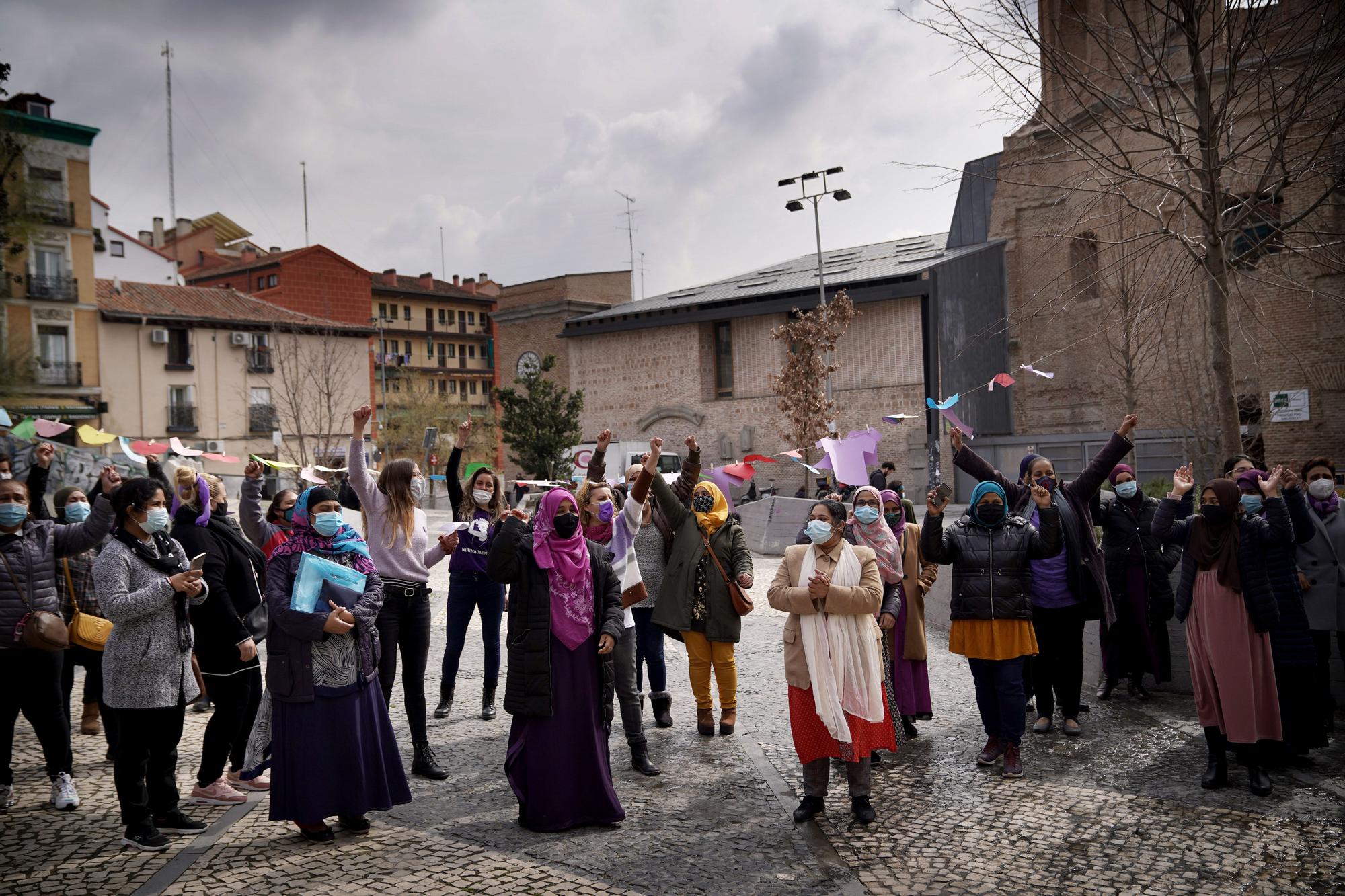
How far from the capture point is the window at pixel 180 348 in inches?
1845

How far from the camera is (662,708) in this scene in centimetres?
802

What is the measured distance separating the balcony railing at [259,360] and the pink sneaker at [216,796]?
150 ft

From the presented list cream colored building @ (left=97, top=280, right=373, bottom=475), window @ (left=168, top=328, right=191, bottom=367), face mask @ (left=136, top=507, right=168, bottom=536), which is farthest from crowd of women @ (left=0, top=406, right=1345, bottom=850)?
window @ (left=168, top=328, right=191, bottom=367)

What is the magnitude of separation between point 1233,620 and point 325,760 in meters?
5.30

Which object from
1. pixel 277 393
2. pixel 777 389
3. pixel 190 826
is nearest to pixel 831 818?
pixel 190 826

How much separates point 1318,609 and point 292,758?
22.1 ft

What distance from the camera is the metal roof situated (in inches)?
1442

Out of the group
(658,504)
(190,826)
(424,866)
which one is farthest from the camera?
(658,504)

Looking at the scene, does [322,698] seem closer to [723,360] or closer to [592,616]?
[592,616]

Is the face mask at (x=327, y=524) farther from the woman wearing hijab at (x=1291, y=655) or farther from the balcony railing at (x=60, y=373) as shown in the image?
the balcony railing at (x=60, y=373)

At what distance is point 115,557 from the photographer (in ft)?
17.6

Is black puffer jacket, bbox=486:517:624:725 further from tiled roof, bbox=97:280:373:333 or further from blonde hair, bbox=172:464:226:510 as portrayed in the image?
tiled roof, bbox=97:280:373:333

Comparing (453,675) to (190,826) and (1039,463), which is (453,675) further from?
(1039,463)

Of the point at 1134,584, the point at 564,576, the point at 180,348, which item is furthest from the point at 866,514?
the point at 180,348
